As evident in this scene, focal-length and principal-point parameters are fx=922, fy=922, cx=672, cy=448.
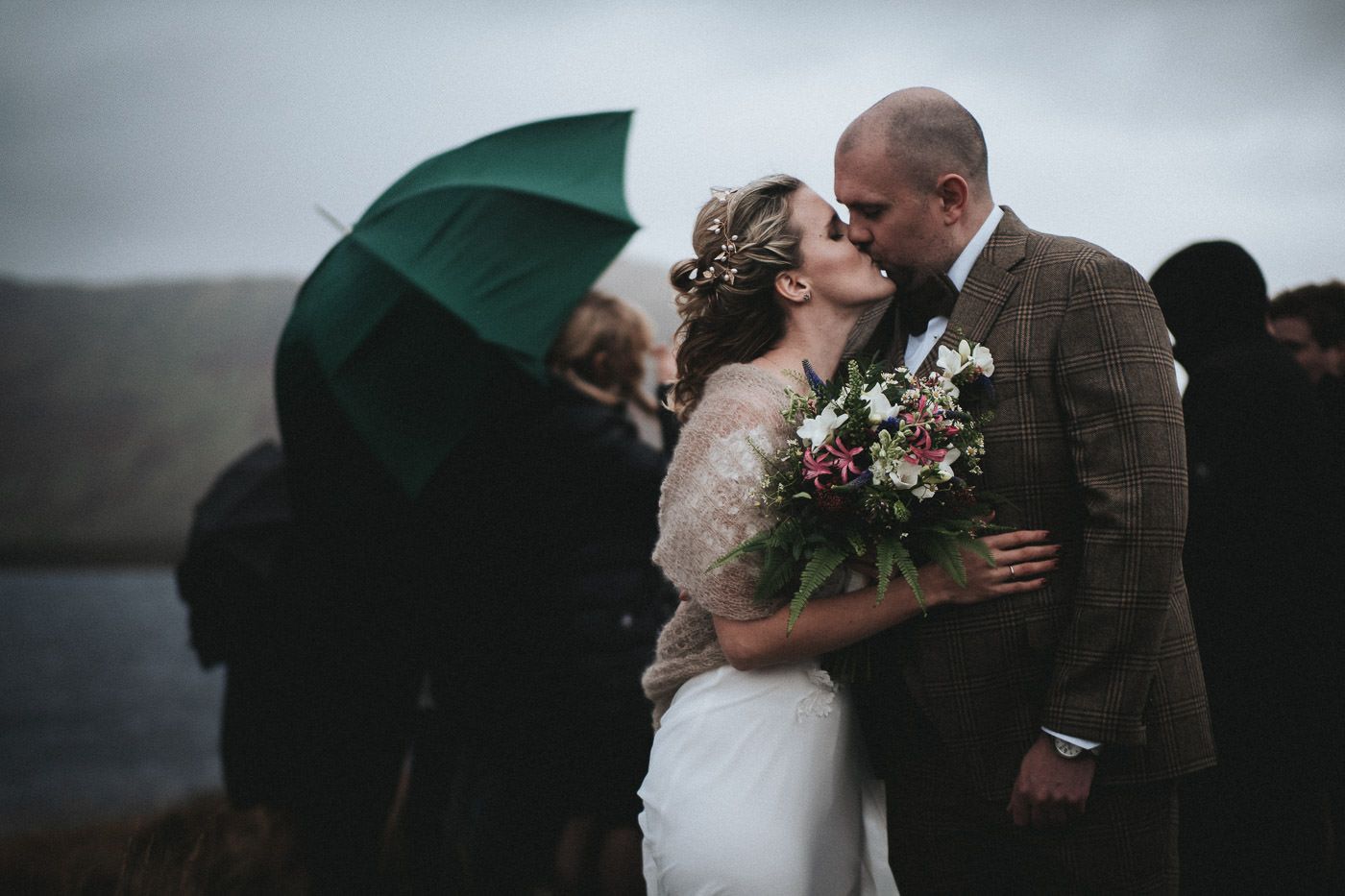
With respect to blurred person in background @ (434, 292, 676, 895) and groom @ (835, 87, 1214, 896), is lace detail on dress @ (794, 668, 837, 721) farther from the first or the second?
blurred person in background @ (434, 292, 676, 895)

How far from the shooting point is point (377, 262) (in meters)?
2.96

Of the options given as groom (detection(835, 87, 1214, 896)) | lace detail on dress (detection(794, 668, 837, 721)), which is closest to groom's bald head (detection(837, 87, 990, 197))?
groom (detection(835, 87, 1214, 896))

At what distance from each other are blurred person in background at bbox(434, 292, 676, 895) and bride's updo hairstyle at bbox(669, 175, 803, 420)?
0.86 meters

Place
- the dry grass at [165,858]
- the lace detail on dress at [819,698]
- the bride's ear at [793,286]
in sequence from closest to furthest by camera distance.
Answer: the lace detail on dress at [819,698], the bride's ear at [793,286], the dry grass at [165,858]

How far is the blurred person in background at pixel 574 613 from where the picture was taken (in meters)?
3.44

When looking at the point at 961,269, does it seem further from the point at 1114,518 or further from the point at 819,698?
the point at 819,698

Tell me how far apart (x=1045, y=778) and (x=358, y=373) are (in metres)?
2.25

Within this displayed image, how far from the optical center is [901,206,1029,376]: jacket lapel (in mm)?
2213

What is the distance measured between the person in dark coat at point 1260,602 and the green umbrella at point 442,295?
2.16 meters

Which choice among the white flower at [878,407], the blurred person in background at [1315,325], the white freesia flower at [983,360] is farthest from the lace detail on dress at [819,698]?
the blurred person in background at [1315,325]

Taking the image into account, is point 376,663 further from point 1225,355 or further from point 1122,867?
point 1225,355

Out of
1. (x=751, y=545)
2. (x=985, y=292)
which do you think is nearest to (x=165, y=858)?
(x=751, y=545)

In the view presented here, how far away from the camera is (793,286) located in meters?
2.55

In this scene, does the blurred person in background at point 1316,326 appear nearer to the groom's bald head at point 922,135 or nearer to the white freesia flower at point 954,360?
the groom's bald head at point 922,135
